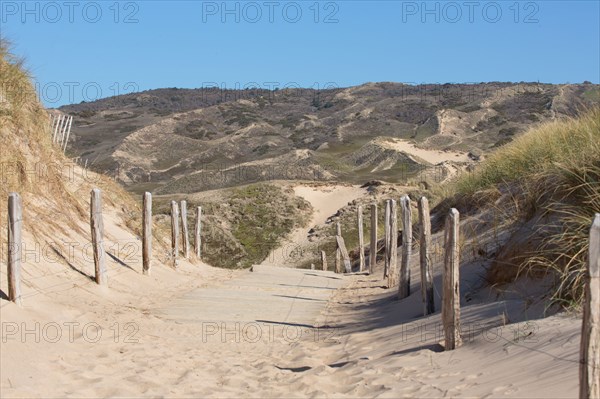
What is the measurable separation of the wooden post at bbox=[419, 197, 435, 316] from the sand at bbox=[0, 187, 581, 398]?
0.31 m

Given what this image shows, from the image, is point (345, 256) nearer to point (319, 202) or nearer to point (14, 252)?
point (14, 252)

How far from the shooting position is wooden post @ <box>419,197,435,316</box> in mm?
10852

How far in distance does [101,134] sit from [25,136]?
7603cm

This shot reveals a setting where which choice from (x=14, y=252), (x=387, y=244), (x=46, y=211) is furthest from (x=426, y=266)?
(x=46, y=211)

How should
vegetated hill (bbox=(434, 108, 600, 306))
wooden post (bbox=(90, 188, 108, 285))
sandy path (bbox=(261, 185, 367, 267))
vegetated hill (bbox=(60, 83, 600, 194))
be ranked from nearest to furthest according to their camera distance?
vegetated hill (bbox=(434, 108, 600, 306)), wooden post (bbox=(90, 188, 108, 285)), sandy path (bbox=(261, 185, 367, 267)), vegetated hill (bbox=(60, 83, 600, 194))

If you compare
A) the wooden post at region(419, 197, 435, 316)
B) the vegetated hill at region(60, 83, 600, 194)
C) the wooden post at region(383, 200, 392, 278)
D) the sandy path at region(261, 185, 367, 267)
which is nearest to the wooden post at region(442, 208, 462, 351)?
the wooden post at region(419, 197, 435, 316)

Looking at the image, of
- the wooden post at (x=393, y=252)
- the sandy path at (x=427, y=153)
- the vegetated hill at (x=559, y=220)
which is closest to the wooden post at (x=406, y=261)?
the vegetated hill at (x=559, y=220)

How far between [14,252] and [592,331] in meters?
7.17

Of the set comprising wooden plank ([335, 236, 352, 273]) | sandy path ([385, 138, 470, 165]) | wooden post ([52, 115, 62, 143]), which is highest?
sandy path ([385, 138, 470, 165])

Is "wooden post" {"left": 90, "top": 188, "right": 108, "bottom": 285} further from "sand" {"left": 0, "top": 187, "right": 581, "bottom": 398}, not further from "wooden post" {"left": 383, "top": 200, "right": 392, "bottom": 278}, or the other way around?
"wooden post" {"left": 383, "top": 200, "right": 392, "bottom": 278}

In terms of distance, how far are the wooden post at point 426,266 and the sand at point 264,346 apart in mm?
312

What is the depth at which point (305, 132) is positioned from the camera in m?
90.2

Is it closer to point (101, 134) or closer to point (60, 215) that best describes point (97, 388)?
point (60, 215)

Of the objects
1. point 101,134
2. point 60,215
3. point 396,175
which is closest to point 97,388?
point 60,215
